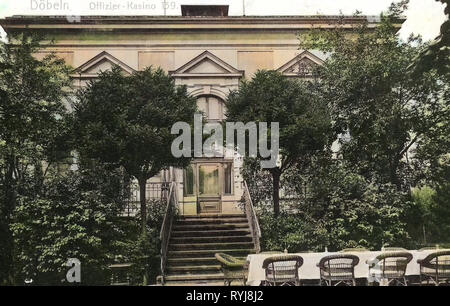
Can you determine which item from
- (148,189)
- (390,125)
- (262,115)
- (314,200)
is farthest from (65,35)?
(390,125)

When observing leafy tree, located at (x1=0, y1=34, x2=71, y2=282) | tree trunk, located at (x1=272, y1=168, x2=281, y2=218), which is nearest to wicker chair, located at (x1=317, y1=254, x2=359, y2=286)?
tree trunk, located at (x1=272, y1=168, x2=281, y2=218)

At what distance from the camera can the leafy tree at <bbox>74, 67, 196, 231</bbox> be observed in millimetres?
10609

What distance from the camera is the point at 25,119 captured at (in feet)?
35.2

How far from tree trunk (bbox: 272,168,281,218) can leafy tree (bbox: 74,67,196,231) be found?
75.2 inches

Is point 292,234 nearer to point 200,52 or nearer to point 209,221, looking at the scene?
point 209,221

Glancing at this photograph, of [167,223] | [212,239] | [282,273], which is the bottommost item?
[282,273]

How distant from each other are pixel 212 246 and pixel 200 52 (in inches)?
170

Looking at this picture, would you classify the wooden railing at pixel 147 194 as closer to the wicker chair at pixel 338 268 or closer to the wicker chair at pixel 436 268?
the wicker chair at pixel 338 268

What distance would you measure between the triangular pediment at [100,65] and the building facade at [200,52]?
0.02 m

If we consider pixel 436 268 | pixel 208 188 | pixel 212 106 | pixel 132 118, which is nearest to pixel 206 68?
pixel 212 106

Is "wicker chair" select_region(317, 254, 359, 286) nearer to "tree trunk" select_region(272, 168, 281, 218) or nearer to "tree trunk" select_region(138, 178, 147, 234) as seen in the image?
"tree trunk" select_region(272, 168, 281, 218)

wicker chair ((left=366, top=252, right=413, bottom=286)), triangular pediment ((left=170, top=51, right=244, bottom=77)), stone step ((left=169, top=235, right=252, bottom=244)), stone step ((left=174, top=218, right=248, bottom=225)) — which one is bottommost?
wicker chair ((left=366, top=252, right=413, bottom=286))

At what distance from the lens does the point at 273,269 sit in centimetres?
837
